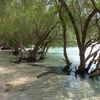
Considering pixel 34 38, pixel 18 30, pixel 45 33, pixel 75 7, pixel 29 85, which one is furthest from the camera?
pixel 34 38

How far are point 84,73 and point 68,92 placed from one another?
4.94 metres

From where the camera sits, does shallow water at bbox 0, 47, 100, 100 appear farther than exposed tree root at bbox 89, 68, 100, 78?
No

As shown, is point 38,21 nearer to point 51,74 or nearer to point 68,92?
point 51,74

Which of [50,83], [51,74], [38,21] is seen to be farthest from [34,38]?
[50,83]

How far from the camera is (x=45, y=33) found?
29000 millimetres

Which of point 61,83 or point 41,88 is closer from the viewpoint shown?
point 41,88

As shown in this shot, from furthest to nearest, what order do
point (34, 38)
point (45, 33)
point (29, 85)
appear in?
point (34, 38)
point (45, 33)
point (29, 85)

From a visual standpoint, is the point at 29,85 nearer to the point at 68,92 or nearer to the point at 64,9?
the point at 68,92

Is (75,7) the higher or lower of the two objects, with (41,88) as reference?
higher

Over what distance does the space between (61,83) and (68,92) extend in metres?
2.38

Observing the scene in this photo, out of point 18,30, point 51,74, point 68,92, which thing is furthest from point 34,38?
point 68,92

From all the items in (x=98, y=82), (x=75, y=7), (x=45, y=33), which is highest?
(x=75, y=7)

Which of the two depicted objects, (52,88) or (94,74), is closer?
(52,88)

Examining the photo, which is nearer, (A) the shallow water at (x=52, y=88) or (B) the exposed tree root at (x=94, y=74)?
(A) the shallow water at (x=52, y=88)
